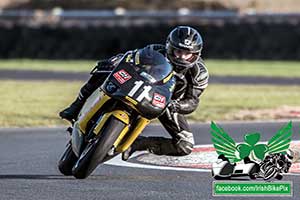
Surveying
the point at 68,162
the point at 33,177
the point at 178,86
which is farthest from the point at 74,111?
the point at 178,86

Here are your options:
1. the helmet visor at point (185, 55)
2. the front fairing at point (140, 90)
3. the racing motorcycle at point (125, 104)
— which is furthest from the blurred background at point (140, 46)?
the front fairing at point (140, 90)

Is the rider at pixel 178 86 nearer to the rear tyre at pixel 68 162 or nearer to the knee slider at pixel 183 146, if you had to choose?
the knee slider at pixel 183 146

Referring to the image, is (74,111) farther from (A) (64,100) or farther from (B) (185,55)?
(A) (64,100)

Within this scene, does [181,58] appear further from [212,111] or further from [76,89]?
[76,89]

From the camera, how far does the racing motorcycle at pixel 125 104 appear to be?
9.27 m

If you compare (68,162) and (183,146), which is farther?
(183,146)

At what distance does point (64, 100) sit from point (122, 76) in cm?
1328

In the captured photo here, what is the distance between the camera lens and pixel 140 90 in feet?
30.3

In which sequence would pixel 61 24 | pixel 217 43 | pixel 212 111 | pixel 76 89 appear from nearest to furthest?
pixel 212 111, pixel 76 89, pixel 217 43, pixel 61 24

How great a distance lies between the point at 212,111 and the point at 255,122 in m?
2.15

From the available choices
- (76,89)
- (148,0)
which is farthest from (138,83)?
(148,0)

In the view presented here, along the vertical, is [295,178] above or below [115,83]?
below

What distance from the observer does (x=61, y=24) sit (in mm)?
50031

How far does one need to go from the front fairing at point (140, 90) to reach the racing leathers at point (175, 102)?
0.43 m
